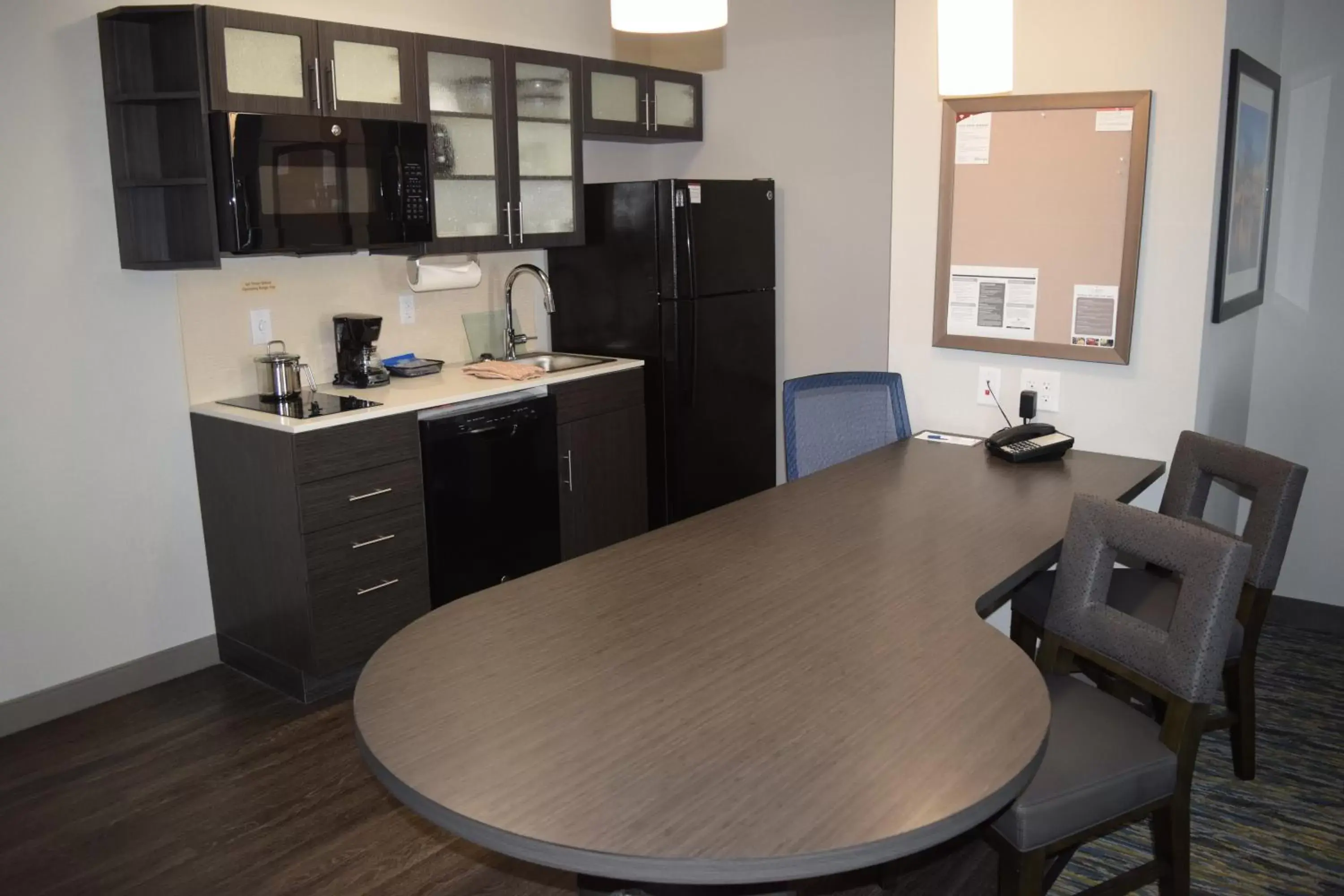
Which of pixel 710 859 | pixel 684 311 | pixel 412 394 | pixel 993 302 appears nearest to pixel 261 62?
pixel 412 394

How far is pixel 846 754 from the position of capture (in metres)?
1.42

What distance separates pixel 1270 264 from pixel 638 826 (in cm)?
352

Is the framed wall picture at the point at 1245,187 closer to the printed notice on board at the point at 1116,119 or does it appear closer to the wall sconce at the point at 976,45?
the printed notice on board at the point at 1116,119

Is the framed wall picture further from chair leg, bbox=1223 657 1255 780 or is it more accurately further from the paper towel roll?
the paper towel roll

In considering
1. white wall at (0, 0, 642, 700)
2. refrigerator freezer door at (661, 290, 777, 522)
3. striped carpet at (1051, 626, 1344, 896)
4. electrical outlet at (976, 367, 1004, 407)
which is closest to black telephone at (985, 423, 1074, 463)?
electrical outlet at (976, 367, 1004, 407)

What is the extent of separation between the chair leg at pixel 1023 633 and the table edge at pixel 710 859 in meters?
1.53

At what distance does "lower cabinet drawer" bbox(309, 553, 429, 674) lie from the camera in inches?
132

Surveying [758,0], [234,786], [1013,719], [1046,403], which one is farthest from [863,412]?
[758,0]

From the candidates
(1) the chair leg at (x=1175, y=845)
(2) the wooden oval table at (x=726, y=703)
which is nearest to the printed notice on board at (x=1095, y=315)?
(2) the wooden oval table at (x=726, y=703)

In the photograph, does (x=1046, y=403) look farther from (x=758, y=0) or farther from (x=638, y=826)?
(x=758, y=0)

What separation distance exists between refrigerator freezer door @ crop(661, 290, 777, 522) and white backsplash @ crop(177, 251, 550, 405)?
0.92 m

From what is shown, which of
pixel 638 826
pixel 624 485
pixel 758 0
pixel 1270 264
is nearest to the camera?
pixel 638 826

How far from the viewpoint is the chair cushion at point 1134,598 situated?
98.2 inches

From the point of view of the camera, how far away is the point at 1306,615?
3914 mm
